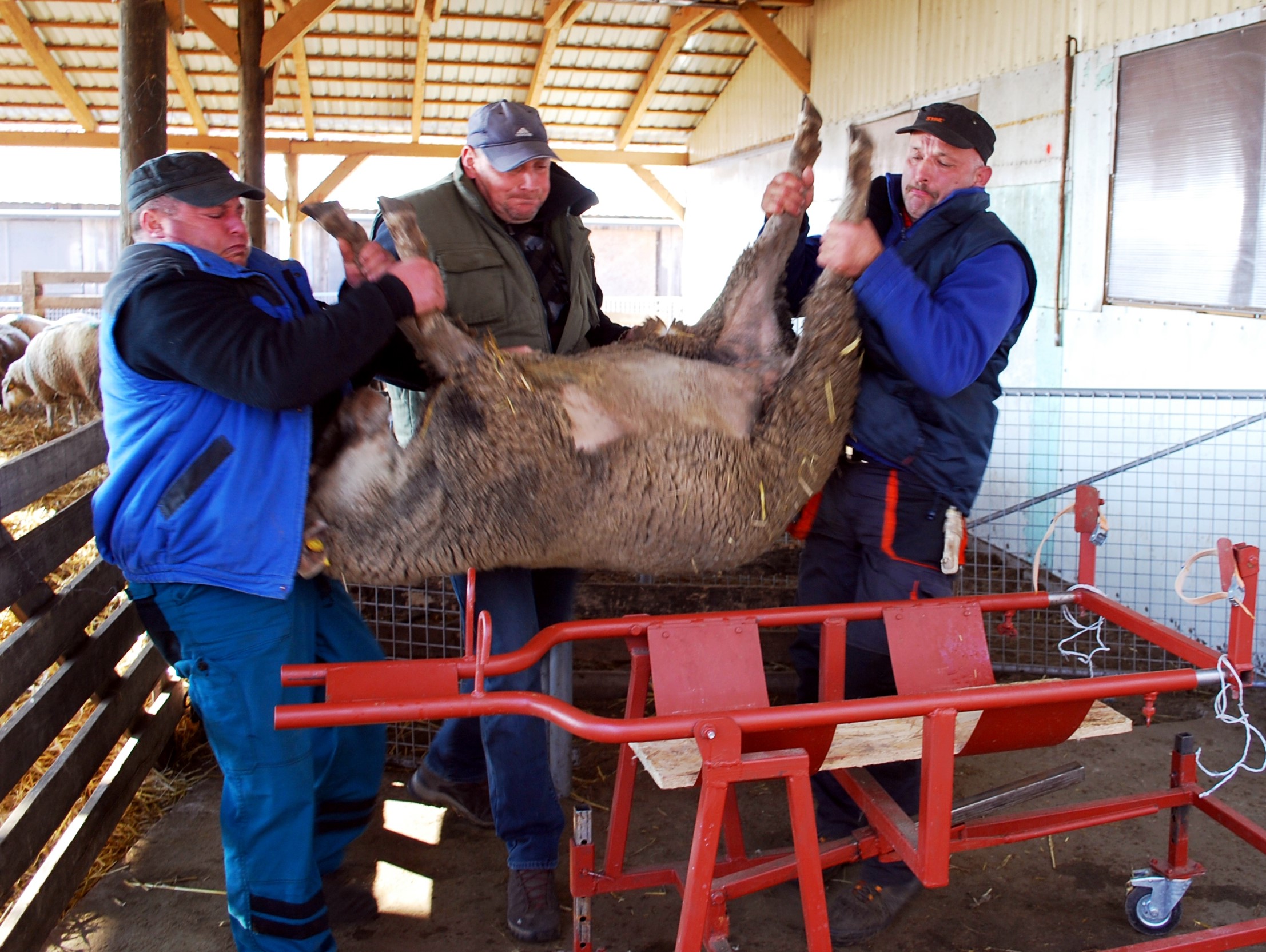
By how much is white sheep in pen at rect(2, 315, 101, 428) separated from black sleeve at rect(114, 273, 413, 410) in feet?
23.2

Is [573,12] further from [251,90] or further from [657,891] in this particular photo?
[657,891]

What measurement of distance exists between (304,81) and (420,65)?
1.83m

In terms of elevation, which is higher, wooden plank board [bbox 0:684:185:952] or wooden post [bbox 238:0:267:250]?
wooden post [bbox 238:0:267:250]

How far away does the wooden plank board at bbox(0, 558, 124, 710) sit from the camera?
2.62 metres

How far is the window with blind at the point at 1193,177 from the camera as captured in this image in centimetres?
484

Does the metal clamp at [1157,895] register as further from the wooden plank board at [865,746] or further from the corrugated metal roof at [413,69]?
the corrugated metal roof at [413,69]

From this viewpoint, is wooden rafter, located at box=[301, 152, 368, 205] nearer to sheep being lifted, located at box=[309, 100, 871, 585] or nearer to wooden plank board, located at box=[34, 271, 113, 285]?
wooden plank board, located at box=[34, 271, 113, 285]

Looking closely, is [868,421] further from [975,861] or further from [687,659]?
[975,861]

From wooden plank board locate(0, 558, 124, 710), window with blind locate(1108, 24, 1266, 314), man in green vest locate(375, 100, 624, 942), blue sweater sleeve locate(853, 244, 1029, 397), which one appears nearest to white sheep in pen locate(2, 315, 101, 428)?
wooden plank board locate(0, 558, 124, 710)

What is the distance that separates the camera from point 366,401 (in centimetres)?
254

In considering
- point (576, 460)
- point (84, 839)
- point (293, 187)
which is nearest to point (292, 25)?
point (293, 187)

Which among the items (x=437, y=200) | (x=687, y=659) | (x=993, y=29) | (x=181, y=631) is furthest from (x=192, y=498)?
(x=993, y=29)

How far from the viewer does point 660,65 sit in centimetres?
1284

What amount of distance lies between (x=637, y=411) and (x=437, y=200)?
0.89m
